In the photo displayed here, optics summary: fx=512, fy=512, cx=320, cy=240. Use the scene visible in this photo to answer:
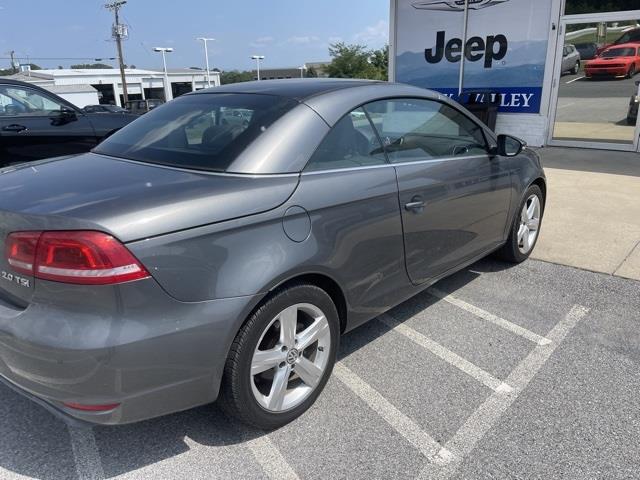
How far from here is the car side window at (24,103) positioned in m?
6.15

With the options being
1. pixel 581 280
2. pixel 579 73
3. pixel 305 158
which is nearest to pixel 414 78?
pixel 579 73

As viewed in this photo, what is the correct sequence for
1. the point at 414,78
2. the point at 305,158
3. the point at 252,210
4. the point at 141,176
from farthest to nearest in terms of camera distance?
the point at 414,78 < the point at 305,158 < the point at 141,176 < the point at 252,210

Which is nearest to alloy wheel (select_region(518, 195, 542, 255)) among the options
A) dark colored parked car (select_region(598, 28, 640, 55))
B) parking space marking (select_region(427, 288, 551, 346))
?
parking space marking (select_region(427, 288, 551, 346))

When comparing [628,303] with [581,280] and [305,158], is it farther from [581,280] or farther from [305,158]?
[305,158]

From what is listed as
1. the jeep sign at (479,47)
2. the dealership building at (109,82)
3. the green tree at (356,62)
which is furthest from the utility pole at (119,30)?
the jeep sign at (479,47)

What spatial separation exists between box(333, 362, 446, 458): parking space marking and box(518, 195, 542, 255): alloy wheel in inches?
89.1

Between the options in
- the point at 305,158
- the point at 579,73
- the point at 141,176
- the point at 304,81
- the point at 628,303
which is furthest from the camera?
the point at 579,73

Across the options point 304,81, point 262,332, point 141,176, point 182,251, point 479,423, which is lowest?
point 479,423

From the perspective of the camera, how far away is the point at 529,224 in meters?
4.50

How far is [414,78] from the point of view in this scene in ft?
38.9

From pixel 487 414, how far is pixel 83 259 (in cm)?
198

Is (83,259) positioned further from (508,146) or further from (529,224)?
(529,224)

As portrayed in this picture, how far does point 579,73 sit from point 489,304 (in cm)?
841

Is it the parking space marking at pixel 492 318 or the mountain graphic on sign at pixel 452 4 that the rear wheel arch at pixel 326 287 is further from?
the mountain graphic on sign at pixel 452 4
